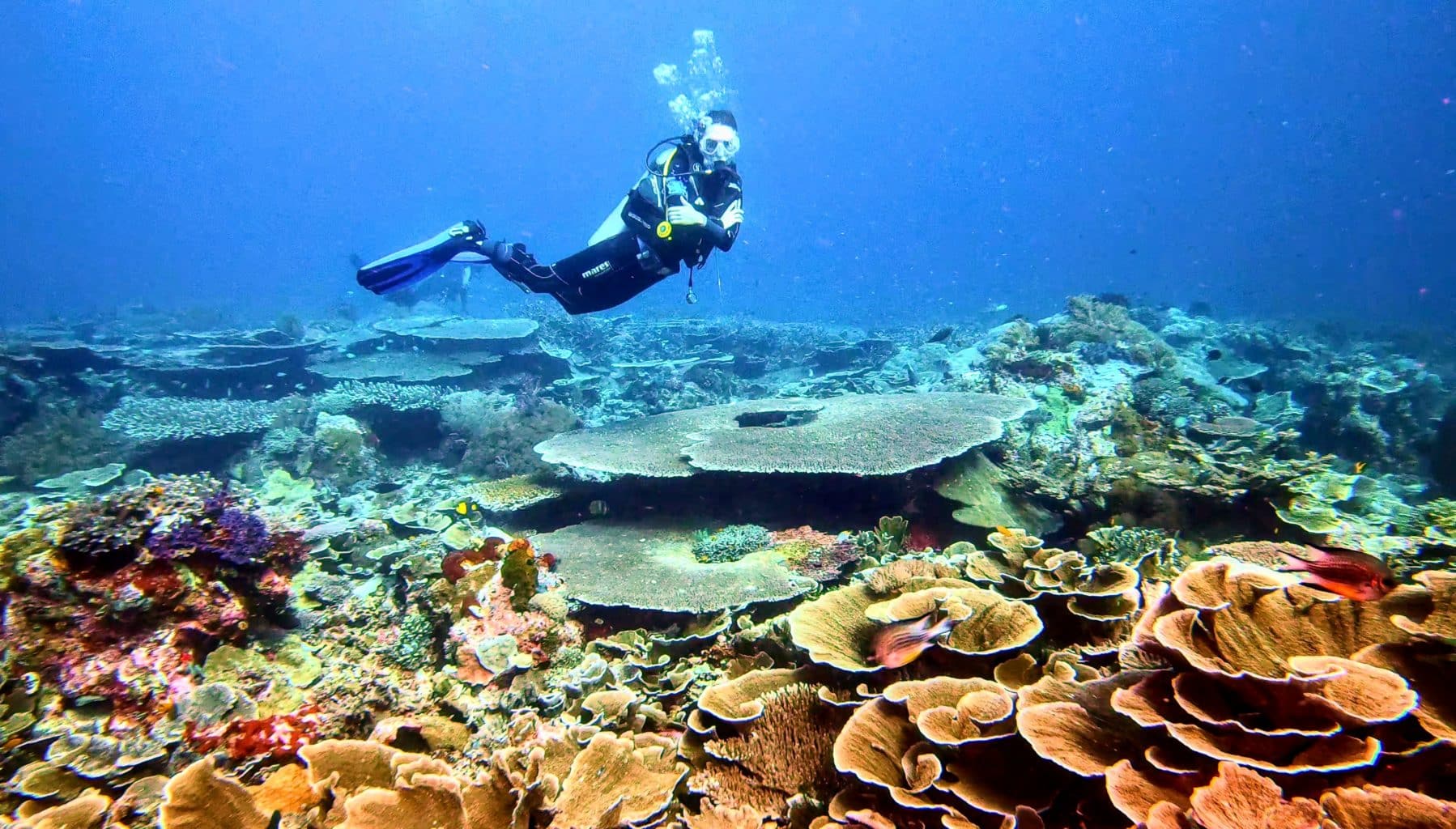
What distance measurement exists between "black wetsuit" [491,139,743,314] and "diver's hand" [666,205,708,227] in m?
0.13

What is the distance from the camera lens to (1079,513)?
541cm

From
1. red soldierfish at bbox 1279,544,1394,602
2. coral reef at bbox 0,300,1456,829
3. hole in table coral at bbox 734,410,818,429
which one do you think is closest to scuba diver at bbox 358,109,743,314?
hole in table coral at bbox 734,410,818,429

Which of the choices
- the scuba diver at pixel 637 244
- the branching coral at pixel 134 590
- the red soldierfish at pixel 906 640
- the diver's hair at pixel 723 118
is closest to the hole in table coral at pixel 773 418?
the scuba diver at pixel 637 244

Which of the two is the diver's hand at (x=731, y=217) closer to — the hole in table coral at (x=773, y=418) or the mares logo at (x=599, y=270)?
the mares logo at (x=599, y=270)

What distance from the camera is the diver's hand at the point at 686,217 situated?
6.43 meters

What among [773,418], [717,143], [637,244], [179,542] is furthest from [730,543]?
[717,143]

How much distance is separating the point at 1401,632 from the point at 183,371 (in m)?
17.1

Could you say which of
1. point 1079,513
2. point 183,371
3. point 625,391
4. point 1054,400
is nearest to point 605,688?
point 1079,513

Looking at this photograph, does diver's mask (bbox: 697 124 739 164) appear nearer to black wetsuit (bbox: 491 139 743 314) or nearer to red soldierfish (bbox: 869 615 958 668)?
black wetsuit (bbox: 491 139 743 314)

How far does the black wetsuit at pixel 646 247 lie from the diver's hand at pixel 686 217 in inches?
5.2

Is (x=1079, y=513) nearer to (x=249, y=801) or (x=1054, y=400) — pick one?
(x=1054, y=400)

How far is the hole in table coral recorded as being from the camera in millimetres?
7039

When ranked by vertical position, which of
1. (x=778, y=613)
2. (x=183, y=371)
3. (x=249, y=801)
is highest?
(x=183, y=371)

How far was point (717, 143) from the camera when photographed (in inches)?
299
